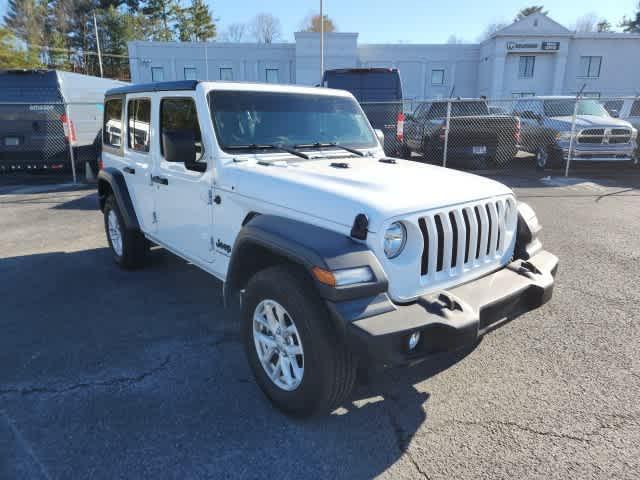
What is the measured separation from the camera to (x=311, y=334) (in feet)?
7.75

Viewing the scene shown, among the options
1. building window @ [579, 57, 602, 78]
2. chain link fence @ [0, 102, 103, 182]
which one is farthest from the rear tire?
building window @ [579, 57, 602, 78]

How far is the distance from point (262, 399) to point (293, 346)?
56cm

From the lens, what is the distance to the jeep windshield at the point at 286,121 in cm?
355

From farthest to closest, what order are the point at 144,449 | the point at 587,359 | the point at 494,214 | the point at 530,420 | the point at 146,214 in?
1. the point at 146,214
2. the point at 587,359
3. the point at 494,214
4. the point at 530,420
5. the point at 144,449

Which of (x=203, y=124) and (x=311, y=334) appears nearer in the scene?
(x=311, y=334)

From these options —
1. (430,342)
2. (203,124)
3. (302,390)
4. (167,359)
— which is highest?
(203,124)

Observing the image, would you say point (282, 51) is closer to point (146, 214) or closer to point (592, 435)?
point (146, 214)

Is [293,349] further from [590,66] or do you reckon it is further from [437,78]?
[590,66]

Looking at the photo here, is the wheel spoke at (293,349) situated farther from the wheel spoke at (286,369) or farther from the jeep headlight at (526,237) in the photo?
the jeep headlight at (526,237)

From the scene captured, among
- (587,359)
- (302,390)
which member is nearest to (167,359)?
(302,390)

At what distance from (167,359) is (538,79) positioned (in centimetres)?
3978

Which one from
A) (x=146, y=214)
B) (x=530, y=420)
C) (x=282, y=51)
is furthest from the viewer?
(x=282, y=51)

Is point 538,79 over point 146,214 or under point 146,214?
over

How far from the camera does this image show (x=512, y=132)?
39.0 ft
